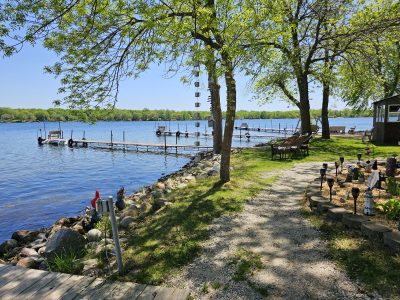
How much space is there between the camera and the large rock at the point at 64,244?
662 cm

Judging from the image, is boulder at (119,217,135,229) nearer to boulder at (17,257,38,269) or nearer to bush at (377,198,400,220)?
boulder at (17,257,38,269)

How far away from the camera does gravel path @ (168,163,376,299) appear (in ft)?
14.4

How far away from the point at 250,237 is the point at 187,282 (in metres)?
1.85

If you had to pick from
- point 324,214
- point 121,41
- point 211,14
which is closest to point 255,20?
point 211,14

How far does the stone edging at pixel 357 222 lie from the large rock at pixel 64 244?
4986 mm

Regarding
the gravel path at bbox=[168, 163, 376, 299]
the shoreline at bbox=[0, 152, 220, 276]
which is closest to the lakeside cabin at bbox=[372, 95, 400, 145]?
the shoreline at bbox=[0, 152, 220, 276]

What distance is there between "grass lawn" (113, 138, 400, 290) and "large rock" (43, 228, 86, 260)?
105cm

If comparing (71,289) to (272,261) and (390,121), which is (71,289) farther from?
(390,121)

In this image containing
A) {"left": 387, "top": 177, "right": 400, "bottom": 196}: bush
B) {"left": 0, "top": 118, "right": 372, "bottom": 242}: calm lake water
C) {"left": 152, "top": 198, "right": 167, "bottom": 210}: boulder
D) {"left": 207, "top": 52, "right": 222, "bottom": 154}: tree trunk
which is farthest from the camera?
{"left": 0, "top": 118, "right": 372, "bottom": 242}: calm lake water

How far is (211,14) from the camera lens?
818 centimetres

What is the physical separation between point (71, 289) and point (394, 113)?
20560mm

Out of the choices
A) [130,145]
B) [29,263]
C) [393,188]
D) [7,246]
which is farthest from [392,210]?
[130,145]

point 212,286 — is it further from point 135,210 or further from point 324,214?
point 135,210

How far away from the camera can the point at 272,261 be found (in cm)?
522
